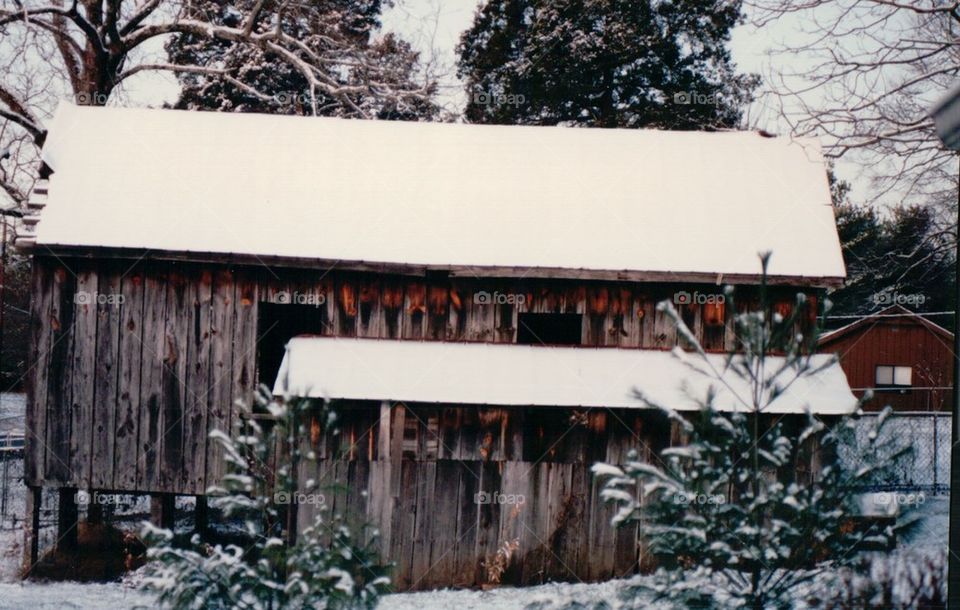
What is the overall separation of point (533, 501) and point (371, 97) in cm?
945

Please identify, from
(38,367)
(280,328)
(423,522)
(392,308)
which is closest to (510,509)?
(423,522)

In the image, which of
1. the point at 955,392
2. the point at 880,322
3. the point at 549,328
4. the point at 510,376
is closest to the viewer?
the point at 955,392

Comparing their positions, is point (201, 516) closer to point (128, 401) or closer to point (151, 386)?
point (128, 401)

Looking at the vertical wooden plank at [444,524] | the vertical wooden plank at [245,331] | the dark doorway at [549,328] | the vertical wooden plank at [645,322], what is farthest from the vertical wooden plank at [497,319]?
the vertical wooden plank at [245,331]

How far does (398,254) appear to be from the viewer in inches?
371

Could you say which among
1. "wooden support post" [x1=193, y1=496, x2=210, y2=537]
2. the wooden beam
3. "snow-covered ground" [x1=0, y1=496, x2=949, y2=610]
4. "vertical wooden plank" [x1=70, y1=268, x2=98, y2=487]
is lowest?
"snow-covered ground" [x1=0, y1=496, x2=949, y2=610]

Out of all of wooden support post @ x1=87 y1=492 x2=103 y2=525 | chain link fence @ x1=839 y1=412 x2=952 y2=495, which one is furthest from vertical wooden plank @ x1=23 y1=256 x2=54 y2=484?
chain link fence @ x1=839 y1=412 x2=952 y2=495

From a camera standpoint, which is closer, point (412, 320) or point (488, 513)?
→ point (488, 513)

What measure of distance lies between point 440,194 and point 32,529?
6601 millimetres

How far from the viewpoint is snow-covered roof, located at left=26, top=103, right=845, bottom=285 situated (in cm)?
945

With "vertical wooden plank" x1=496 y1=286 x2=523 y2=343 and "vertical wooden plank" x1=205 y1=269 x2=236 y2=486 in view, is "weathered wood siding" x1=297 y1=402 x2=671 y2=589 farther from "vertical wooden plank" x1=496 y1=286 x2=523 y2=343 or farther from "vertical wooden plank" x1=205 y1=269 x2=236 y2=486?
"vertical wooden plank" x1=205 y1=269 x2=236 y2=486

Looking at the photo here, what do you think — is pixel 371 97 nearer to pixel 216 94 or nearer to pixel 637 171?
pixel 216 94

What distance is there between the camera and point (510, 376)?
30.2 ft

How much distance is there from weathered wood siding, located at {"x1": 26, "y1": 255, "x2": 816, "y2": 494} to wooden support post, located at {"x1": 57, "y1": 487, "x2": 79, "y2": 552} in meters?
0.96
